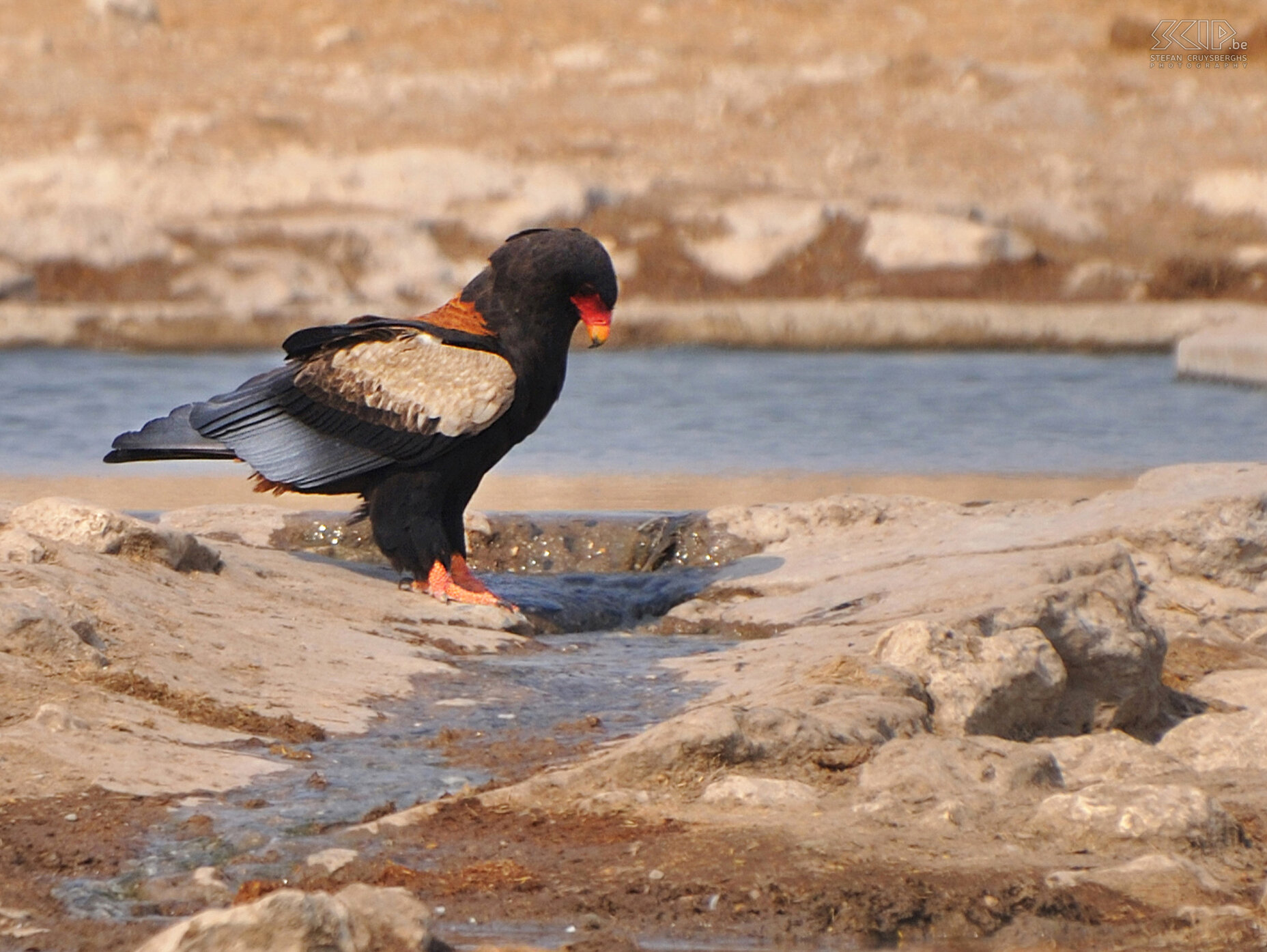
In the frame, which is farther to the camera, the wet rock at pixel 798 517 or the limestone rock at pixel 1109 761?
the wet rock at pixel 798 517

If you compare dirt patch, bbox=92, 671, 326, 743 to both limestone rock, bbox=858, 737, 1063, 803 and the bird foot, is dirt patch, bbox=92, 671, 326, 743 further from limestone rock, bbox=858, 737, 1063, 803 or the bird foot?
the bird foot

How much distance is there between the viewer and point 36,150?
2038 centimetres

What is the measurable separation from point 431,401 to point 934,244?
12.9m

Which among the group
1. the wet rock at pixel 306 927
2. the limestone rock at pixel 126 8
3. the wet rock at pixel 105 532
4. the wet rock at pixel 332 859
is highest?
the limestone rock at pixel 126 8

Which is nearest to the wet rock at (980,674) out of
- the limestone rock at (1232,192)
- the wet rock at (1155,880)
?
the wet rock at (1155,880)

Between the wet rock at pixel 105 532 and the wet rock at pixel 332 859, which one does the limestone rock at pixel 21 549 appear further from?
the wet rock at pixel 332 859

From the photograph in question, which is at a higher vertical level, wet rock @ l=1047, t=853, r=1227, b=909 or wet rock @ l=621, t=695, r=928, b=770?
wet rock @ l=621, t=695, r=928, b=770

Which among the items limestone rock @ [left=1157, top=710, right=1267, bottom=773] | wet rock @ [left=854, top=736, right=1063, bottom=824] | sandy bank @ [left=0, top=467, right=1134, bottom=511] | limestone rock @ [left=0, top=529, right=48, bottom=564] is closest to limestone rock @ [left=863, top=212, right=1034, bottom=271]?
sandy bank @ [left=0, top=467, right=1134, bottom=511]

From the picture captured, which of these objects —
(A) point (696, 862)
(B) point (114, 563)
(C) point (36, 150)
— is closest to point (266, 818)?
(A) point (696, 862)

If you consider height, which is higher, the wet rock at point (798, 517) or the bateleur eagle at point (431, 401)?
the bateleur eagle at point (431, 401)

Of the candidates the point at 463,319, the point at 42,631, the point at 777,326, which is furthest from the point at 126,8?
the point at 42,631

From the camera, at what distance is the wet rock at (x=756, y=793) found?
4.00 meters

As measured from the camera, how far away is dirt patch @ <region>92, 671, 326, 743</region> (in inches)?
176

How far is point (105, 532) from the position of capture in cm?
544
